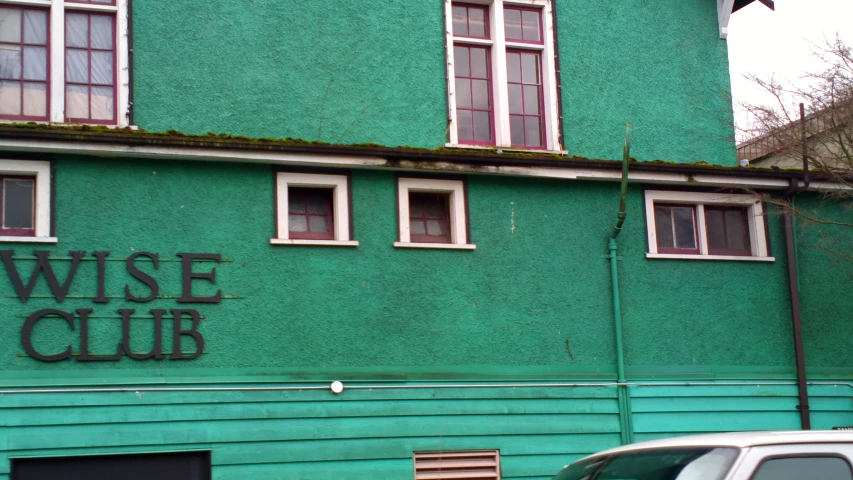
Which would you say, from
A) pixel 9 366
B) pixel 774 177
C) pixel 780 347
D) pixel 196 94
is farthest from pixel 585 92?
pixel 9 366

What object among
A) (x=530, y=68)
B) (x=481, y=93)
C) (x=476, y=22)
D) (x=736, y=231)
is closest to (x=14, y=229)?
(x=481, y=93)

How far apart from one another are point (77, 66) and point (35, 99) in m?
0.61

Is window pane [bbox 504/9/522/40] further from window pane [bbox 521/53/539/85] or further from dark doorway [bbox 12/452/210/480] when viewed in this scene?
dark doorway [bbox 12/452/210/480]

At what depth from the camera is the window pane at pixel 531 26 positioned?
14375mm

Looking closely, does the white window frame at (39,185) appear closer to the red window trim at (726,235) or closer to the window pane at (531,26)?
the window pane at (531,26)

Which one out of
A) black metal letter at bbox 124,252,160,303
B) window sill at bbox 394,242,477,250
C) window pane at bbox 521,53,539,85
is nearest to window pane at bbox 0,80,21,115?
black metal letter at bbox 124,252,160,303

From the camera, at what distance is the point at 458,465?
12273 mm

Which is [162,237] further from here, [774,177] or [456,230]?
[774,177]

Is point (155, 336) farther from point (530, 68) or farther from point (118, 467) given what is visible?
point (530, 68)

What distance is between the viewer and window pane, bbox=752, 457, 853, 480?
555cm

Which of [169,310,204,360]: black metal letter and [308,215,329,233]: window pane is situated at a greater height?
[308,215,329,233]: window pane

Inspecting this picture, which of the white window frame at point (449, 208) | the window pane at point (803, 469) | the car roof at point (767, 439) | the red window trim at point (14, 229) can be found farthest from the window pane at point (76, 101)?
the window pane at point (803, 469)

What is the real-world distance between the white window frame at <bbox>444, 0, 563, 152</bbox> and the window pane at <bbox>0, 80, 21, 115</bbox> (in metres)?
5.04

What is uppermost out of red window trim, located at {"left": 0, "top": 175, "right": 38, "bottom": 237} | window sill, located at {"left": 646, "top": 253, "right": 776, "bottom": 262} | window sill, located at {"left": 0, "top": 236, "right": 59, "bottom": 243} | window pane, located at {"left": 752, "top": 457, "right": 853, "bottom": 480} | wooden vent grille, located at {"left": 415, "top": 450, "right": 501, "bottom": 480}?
red window trim, located at {"left": 0, "top": 175, "right": 38, "bottom": 237}
